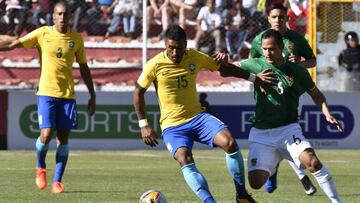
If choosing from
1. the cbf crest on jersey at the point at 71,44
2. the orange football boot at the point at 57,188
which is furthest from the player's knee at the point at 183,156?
the cbf crest on jersey at the point at 71,44

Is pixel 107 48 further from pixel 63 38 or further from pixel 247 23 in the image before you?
pixel 63 38

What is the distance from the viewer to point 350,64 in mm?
24641

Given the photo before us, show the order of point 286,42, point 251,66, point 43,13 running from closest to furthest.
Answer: point 251,66
point 286,42
point 43,13

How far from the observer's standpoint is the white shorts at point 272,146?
445 inches

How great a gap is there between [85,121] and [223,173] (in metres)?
6.13

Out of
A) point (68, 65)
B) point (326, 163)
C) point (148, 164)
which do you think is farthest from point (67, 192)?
point (326, 163)

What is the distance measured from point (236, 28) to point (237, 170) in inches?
568

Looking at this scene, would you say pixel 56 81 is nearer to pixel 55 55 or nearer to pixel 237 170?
pixel 55 55

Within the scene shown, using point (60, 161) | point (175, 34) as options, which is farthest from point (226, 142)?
point (60, 161)

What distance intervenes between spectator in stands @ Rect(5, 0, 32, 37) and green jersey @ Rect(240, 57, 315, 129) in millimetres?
14574

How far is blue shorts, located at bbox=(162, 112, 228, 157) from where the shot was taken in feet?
37.1

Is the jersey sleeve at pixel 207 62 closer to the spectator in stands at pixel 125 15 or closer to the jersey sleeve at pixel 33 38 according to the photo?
the jersey sleeve at pixel 33 38

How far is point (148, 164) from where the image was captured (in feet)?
64.8

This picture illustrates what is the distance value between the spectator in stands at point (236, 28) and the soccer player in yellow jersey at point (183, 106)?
13787 millimetres
